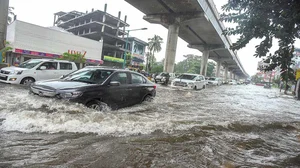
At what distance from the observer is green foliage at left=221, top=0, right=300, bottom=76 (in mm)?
3785

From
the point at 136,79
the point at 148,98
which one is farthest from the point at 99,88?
the point at 148,98

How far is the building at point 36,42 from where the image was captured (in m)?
24.0

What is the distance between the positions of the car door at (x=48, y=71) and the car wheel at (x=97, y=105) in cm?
614

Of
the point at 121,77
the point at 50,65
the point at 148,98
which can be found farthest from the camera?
the point at 50,65

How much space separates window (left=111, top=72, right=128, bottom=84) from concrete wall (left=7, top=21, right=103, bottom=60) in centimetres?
2384

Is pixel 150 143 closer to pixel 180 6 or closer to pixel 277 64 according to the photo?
pixel 277 64

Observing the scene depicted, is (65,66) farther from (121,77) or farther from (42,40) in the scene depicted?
(42,40)

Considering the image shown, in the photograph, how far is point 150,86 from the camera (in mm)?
7535

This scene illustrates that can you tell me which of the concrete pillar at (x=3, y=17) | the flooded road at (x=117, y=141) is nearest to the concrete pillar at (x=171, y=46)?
the concrete pillar at (x=3, y=17)

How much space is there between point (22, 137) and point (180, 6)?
2361 centimetres

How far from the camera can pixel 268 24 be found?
401 cm

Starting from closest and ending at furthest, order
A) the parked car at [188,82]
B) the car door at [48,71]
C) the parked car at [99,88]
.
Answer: the parked car at [99,88] < the car door at [48,71] < the parked car at [188,82]

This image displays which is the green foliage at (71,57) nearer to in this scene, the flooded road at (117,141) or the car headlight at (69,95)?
the flooded road at (117,141)

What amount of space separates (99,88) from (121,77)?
1.12 metres
